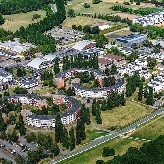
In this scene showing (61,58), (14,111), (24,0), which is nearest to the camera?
(14,111)

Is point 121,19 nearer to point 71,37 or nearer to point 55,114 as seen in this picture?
point 71,37

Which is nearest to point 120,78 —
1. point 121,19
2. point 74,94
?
point 74,94

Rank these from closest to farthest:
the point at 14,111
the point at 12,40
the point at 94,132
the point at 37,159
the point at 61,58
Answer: the point at 37,159, the point at 94,132, the point at 14,111, the point at 61,58, the point at 12,40

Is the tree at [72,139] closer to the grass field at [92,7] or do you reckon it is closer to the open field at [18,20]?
the open field at [18,20]

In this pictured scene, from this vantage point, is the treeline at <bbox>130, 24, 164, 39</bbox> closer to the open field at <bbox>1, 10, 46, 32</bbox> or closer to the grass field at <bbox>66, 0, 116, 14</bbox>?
the grass field at <bbox>66, 0, 116, 14</bbox>

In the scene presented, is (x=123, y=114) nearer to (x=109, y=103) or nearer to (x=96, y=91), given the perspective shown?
(x=109, y=103)

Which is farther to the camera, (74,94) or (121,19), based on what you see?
(121,19)

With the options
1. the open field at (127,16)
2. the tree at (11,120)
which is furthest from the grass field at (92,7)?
the tree at (11,120)
